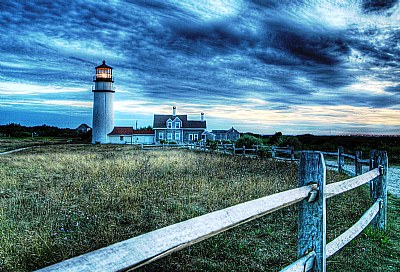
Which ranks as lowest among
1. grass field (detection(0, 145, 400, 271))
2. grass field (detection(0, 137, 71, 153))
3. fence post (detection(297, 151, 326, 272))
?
grass field (detection(0, 137, 71, 153))

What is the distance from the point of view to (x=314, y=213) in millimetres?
3135

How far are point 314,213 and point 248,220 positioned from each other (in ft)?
3.78

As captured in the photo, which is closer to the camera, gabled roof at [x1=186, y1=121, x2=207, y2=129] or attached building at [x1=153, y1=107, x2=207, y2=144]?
attached building at [x1=153, y1=107, x2=207, y2=144]

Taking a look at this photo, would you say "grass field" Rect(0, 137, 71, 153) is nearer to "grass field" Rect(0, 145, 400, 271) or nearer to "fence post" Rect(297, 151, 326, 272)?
"grass field" Rect(0, 145, 400, 271)

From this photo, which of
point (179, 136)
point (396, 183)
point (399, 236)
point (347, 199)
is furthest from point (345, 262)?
point (179, 136)

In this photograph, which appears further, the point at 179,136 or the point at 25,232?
the point at 179,136

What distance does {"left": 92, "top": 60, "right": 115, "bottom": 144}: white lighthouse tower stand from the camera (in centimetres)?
5016

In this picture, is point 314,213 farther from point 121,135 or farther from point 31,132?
point 31,132

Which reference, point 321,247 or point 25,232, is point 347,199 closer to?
point 321,247

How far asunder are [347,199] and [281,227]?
135 inches

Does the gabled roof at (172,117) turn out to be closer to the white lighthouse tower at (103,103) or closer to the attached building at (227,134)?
the attached building at (227,134)

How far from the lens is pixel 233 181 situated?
11.4m

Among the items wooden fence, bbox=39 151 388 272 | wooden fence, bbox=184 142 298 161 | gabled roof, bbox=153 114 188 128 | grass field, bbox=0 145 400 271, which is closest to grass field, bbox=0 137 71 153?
gabled roof, bbox=153 114 188 128

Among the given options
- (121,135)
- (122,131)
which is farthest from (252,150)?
(122,131)
